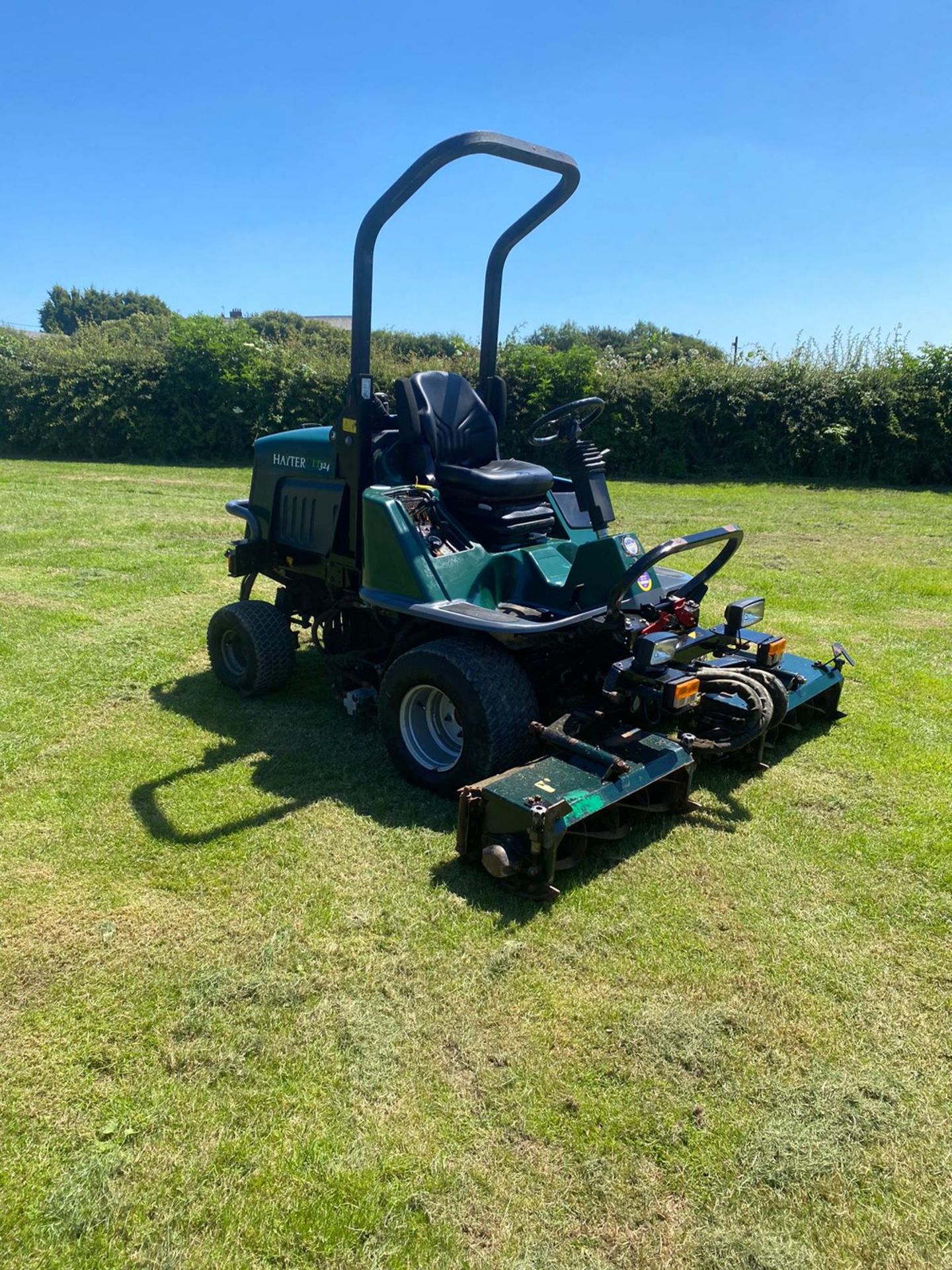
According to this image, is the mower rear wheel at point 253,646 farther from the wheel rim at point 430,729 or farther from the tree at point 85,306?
the tree at point 85,306

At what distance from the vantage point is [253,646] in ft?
16.9

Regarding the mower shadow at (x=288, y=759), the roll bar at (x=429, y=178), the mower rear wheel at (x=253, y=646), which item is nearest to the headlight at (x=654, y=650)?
the mower shadow at (x=288, y=759)

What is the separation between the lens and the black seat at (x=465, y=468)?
15.0ft

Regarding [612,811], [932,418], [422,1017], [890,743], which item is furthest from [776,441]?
[422,1017]

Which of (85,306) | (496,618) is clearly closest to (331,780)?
(496,618)

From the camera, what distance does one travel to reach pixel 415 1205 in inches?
81.7

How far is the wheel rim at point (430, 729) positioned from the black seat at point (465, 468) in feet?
3.13

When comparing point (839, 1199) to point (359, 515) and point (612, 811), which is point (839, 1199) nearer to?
point (612, 811)

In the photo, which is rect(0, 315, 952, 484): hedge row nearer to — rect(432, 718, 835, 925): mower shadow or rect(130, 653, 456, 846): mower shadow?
rect(130, 653, 456, 846): mower shadow

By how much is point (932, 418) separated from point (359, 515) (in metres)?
14.8

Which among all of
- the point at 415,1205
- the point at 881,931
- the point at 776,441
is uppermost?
the point at 776,441

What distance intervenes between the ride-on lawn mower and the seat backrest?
1 cm

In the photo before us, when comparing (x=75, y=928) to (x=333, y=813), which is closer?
(x=75, y=928)

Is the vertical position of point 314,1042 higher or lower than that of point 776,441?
lower
